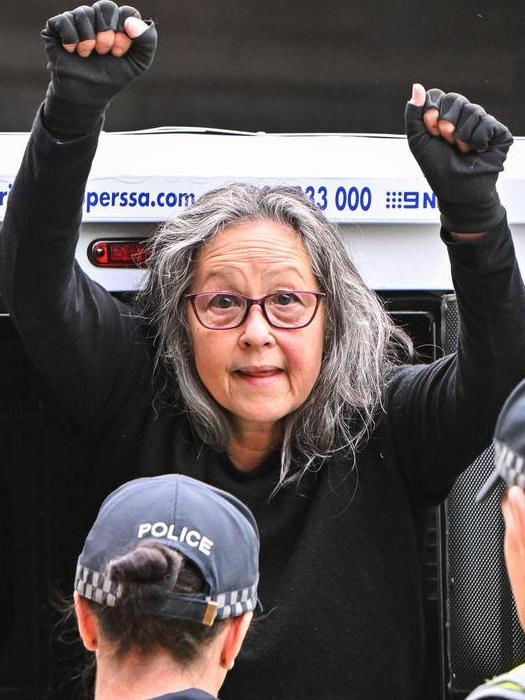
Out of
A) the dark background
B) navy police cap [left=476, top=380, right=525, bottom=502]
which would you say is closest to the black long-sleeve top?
navy police cap [left=476, top=380, right=525, bottom=502]

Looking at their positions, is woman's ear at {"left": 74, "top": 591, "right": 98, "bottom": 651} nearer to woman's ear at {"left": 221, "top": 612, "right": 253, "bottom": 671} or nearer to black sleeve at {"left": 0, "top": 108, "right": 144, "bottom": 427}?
woman's ear at {"left": 221, "top": 612, "right": 253, "bottom": 671}

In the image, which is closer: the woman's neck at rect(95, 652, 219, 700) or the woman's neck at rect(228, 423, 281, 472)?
the woman's neck at rect(95, 652, 219, 700)

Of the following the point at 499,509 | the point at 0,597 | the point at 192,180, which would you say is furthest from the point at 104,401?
the point at 499,509

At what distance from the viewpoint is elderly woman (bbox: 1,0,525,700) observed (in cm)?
210

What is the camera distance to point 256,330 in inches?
86.9

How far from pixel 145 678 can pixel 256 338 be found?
81cm

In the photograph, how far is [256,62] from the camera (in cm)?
350

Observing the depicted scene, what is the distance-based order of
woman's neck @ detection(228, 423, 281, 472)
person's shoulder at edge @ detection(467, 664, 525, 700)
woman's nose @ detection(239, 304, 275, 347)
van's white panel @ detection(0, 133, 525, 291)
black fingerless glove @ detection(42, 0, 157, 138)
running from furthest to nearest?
1. van's white panel @ detection(0, 133, 525, 291)
2. woman's neck @ detection(228, 423, 281, 472)
3. woman's nose @ detection(239, 304, 275, 347)
4. black fingerless glove @ detection(42, 0, 157, 138)
5. person's shoulder at edge @ detection(467, 664, 525, 700)

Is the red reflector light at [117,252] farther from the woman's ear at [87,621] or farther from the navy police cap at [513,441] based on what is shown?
the navy police cap at [513,441]

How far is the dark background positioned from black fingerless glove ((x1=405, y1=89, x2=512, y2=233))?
54.6 inches

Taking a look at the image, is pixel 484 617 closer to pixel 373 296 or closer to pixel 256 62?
pixel 373 296

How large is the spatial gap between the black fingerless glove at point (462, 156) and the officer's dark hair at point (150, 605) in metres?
0.85

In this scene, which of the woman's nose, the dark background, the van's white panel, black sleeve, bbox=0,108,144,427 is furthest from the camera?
the dark background

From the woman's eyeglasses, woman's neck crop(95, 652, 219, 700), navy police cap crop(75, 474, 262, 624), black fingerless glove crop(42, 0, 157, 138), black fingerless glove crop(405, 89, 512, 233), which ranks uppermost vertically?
black fingerless glove crop(42, 0, 157, 138)
